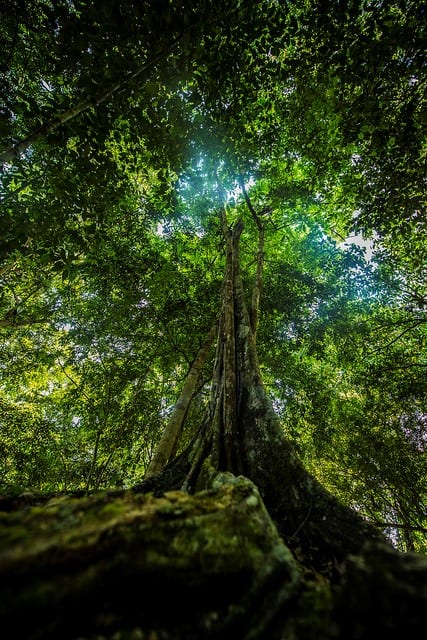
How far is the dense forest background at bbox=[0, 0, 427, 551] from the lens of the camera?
3246mm

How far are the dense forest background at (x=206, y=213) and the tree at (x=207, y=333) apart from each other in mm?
55

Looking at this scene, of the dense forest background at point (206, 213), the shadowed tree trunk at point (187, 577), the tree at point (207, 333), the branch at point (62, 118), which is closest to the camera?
the shadowed tree trunk at point (187, 577)

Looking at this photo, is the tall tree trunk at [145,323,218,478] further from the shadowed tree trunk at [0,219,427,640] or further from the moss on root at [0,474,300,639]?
the moss on root at [0,474,300,639]

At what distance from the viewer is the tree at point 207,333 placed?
2.93 ft

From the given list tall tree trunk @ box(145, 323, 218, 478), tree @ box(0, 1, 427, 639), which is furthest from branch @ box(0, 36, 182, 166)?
tall tree trunk @ box(145, 323, 218, 478)

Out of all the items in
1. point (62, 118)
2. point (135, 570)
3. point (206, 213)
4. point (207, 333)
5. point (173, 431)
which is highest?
point (206, 213)

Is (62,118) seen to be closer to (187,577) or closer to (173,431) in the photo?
(187,577)

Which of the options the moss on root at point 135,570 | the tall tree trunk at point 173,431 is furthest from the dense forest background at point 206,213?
the moss on root at point 135,570

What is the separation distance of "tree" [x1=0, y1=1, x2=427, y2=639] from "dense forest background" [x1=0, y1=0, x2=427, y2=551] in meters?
0.05

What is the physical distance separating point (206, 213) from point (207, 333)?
3.95m

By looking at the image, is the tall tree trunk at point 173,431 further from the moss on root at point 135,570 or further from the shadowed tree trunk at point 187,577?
the moss on root at point 135,570

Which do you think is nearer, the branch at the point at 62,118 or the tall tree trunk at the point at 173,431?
the branch at the point at 62,118

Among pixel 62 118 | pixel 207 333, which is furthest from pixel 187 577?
pixel 207 333

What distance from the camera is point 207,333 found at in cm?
778
